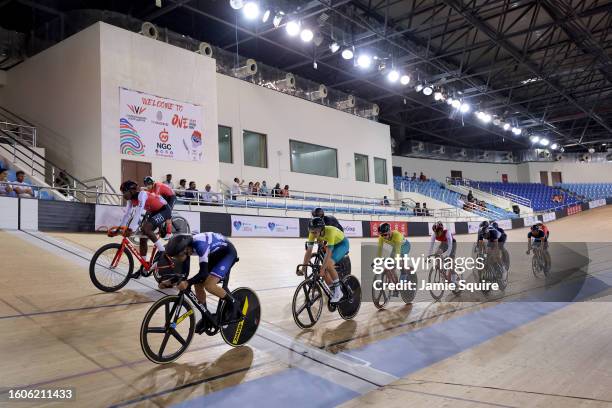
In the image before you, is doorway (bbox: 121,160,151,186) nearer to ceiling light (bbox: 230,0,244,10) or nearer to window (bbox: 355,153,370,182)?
ceiling light (bbox: 230,0,244,10)

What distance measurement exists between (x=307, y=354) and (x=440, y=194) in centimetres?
2412

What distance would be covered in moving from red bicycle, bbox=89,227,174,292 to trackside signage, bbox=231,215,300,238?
22.1ft

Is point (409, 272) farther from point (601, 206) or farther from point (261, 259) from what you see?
point (601, 206)

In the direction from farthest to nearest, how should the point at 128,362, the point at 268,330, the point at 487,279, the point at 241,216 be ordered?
the point at 241,216 → the point at 487,279 → the point at 268,330 → the point at 128,362

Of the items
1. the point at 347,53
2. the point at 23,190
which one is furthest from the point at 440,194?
the point at 23,190

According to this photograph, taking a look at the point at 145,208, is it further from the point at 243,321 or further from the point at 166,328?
the point at 166,328

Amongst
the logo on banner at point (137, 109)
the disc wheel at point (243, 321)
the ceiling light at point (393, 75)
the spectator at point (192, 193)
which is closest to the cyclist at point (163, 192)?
the disc wheel at point (243, 321)

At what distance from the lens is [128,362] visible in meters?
3.87

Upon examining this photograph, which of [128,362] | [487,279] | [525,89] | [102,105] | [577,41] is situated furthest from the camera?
[525,89]

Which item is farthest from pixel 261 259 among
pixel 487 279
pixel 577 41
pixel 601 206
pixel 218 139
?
pixel 601 206

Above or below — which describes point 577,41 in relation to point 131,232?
above

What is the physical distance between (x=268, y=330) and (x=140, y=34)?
10.9 meters

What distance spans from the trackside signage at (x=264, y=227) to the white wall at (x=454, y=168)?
58.7 feet

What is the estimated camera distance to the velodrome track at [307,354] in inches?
136
